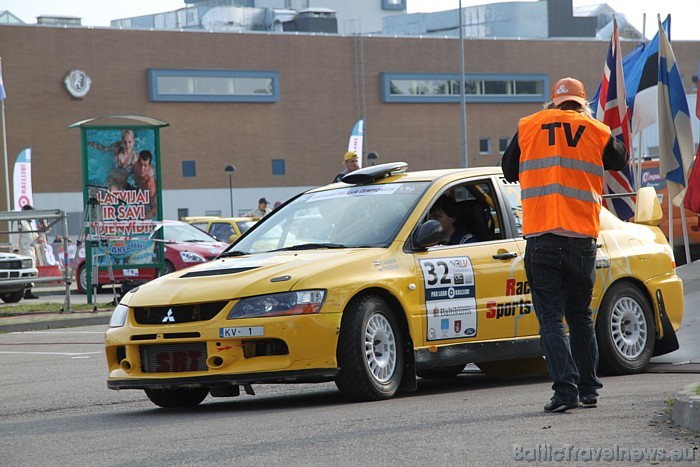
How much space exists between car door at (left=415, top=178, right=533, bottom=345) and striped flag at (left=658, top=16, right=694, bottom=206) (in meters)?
8.71

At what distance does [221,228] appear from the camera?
30.3 metres

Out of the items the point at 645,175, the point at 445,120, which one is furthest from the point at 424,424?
the point at 445,120

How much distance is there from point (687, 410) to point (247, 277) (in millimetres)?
3024

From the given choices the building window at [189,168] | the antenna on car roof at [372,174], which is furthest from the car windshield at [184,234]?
the building window at [189,168]

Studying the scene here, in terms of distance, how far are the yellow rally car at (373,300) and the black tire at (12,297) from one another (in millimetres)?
17654

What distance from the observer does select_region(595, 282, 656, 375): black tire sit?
370 inches

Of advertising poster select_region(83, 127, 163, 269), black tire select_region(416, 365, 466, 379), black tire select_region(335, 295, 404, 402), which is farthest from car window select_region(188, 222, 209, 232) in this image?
black tire select_region(335, 295, 404, 402)

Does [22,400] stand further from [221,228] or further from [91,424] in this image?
[221,228]

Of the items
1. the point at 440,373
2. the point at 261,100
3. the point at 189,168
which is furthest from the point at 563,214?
the point at 261,100

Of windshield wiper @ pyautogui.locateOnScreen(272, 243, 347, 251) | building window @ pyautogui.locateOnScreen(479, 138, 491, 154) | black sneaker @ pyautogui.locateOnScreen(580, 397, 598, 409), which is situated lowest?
black sneaker @ pyautogui.locateOnScreen(580, 397, 598, 409)

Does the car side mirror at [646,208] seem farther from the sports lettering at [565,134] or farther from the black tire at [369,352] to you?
the sports lettering at [565,134]

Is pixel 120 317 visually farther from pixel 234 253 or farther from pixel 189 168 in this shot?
pixel 189 168

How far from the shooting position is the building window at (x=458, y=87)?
7112 centimetres

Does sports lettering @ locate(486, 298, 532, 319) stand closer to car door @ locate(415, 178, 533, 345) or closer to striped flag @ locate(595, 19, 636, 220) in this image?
car door @ locate(415, 178, 533, 345)
